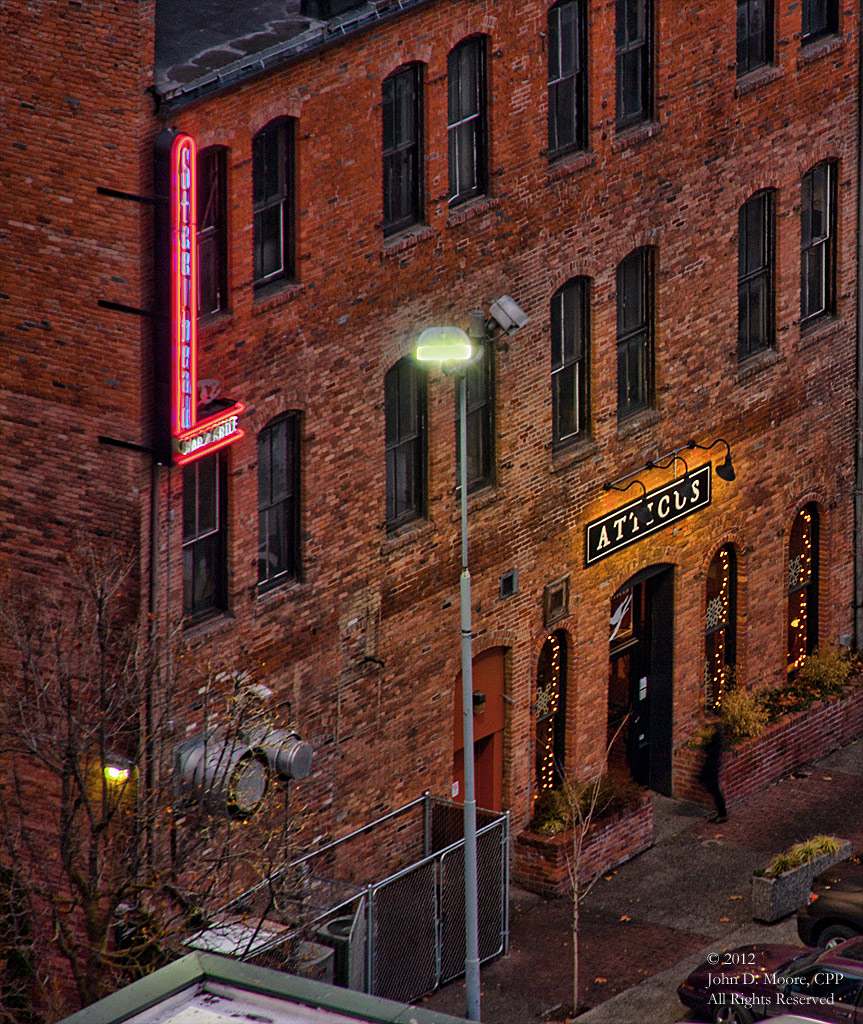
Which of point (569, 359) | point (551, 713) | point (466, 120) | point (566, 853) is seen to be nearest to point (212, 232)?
point (466, 120)

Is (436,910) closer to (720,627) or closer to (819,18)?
(720,627)

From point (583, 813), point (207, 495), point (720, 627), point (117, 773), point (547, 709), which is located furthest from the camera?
point (720, 627)

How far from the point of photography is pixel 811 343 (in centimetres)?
4112

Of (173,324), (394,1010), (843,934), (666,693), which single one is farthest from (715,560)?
(394,1010)

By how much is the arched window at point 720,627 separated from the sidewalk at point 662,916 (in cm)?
181

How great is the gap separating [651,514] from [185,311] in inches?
428

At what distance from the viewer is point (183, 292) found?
29.6 meters

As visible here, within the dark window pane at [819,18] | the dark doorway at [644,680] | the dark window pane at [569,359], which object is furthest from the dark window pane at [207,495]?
the dark window pane at [819,18]

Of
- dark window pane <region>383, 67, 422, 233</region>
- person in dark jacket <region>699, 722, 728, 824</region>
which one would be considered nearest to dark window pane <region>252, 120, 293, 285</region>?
dark window pane <region>383, 67, 422, 233</region>

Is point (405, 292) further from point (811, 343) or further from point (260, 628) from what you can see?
point (811, 343)

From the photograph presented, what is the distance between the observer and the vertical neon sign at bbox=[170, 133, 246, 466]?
1155 inches

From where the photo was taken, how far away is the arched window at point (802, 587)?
138 ft

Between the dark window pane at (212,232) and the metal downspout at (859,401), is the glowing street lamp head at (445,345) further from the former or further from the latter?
the metal downspout at (859,401)

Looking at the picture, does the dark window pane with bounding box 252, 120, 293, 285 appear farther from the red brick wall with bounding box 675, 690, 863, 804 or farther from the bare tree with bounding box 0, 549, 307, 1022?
the red brick wall with bounding box 675, 690, 863, 804
